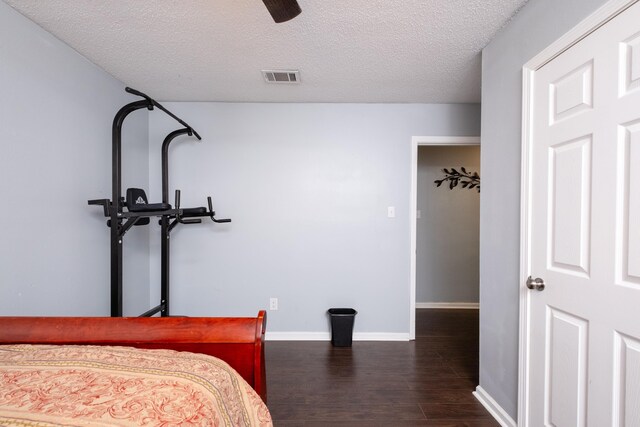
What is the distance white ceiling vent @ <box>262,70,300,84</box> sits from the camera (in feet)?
7.57

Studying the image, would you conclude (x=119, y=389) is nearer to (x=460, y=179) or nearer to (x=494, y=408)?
(x=494, y=408)

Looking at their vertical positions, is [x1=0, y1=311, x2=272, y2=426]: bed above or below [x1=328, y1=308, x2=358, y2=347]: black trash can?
above

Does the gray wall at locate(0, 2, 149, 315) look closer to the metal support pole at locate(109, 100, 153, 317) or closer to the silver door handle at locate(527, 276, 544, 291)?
the metal support pole at locate(109, 100, 153, 317)

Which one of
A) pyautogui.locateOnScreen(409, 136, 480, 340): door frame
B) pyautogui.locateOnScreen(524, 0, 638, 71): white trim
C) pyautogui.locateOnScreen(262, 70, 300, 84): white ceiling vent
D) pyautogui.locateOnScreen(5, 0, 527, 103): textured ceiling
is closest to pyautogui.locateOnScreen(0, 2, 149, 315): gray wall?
pyautogui.locateOnScreen(5, 0, 527, 103): textured ceiling

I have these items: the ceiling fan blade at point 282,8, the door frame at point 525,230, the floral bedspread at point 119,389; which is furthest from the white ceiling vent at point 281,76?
the floral bedspread at point 119,389

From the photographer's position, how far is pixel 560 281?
1348 millimetres

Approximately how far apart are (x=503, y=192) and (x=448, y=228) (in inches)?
92.5

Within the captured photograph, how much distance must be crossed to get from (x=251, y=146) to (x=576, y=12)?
2.47 meters

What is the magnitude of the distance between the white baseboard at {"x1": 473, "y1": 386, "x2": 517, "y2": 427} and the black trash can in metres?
1.10

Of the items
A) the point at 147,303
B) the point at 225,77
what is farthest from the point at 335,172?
the point at 147,303

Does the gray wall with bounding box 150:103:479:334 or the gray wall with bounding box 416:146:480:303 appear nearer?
the gray wall with bounding box 150:103:479:334

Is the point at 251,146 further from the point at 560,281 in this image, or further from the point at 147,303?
the point at 560,281

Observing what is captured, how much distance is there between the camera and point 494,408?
1802 millimetres

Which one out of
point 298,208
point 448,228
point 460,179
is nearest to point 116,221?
point 298,208
